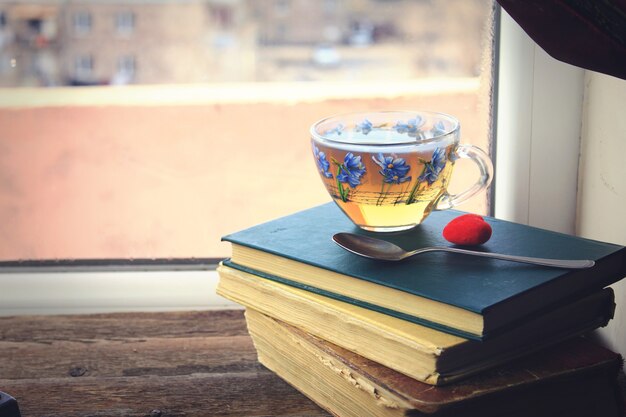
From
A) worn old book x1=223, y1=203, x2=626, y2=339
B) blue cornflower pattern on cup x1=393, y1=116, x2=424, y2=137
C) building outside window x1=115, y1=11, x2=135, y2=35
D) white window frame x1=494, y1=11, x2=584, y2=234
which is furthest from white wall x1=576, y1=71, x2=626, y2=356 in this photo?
building outside window x1=115, y1=11, x2=135, y2=35

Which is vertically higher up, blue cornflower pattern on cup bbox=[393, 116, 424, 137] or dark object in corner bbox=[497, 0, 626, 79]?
dark object in corner bbox=[497, 0, 626, 79]

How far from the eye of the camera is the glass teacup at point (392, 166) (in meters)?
0.84

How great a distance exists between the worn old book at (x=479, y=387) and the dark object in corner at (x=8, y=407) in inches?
11.3

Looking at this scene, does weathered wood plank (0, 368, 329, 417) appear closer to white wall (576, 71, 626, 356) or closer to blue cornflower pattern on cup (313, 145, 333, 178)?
blue cornflower pattern on cup (313, 145, 333, 178)

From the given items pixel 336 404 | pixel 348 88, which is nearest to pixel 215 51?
pixel 348 88

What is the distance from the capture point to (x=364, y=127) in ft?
3.16

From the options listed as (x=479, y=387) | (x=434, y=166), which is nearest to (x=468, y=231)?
(x=434, y=166)

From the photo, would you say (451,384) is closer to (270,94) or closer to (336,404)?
(336,404)

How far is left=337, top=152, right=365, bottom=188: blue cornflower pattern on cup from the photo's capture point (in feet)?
2.78

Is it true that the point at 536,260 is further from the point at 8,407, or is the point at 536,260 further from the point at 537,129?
the point at 8,407

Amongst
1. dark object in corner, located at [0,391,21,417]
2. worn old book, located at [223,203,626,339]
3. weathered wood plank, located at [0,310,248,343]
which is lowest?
weathered wood plank, located at [0,310,248,343]

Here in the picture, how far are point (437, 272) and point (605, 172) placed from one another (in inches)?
12.8

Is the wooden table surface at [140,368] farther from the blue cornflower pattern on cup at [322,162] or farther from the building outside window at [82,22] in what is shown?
the building outside window at [82,22]

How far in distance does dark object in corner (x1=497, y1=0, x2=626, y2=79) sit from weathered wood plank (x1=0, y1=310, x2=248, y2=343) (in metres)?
0.54
